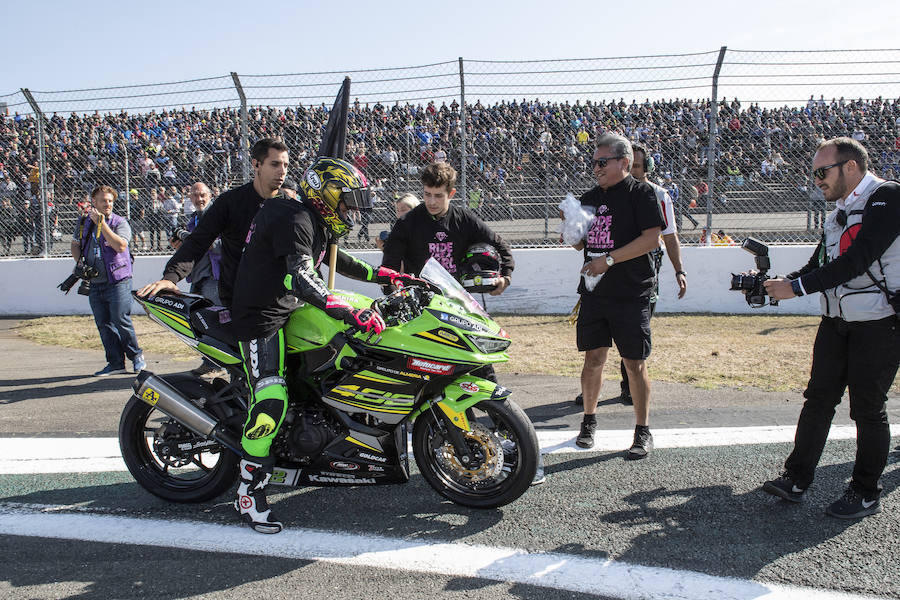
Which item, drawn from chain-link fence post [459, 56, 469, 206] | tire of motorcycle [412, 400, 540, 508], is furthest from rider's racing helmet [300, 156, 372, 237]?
chain-link fence post [459, 56, 469, 206]

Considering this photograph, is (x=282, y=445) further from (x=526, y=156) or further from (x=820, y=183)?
(x=526, y=156)

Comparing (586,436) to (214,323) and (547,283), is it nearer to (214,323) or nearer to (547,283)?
(214,323)

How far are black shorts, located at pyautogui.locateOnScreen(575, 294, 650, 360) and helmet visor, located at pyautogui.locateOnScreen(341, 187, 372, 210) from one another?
6.02 feet

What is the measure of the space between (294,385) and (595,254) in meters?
2.21

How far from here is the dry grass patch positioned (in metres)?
6.45

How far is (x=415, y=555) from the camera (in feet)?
10.4

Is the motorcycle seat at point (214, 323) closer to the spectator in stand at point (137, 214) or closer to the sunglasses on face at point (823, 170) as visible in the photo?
the sunglasses on face at point (823, 170)

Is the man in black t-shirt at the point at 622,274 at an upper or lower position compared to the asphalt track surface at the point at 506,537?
upper

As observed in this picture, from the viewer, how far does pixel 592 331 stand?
181 inches

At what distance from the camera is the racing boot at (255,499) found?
340cm

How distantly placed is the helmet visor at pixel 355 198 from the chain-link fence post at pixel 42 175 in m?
A: 8.85

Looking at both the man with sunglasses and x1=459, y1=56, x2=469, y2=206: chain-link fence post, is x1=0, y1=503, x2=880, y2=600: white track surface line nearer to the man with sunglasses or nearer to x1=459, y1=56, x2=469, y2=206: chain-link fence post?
the man with sunglasses

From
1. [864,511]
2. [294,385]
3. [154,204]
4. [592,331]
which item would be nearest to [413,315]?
[294,385]

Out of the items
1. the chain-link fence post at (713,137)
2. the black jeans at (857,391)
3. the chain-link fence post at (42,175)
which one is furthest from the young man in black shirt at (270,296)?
the chain-link fence post at (42,175)
